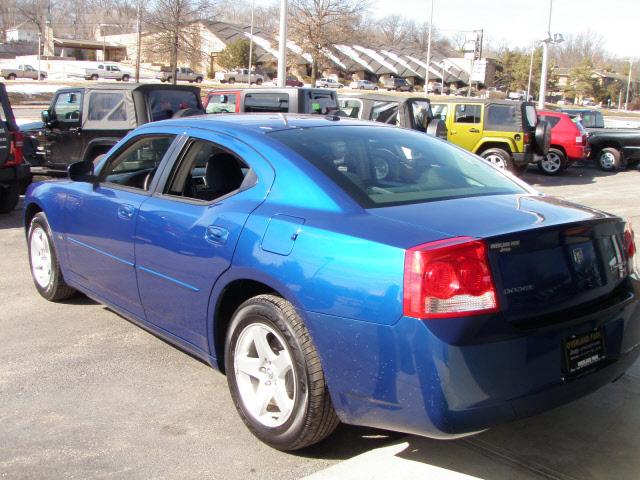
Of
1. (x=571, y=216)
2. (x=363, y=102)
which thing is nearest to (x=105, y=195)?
(x=571, y=216)

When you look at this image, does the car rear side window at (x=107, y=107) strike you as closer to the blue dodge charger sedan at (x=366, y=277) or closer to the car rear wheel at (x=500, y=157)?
the blue dodge charger sedan at (x=366, y=277)

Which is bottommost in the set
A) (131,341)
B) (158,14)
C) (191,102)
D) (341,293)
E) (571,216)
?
(131,341)

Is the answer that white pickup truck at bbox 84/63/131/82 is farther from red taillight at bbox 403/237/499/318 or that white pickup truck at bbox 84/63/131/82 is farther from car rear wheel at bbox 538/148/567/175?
red taillight at bbox 403/237/499/318

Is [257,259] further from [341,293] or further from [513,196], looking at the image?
[513,196]

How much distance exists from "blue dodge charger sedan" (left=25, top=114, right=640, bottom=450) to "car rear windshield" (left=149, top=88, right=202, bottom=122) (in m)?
7.00

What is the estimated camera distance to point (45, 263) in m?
5.61

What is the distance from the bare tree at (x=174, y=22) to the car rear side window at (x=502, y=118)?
27840 mm

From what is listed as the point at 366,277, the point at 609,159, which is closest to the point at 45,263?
the point at 366,277

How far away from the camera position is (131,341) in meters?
4.80

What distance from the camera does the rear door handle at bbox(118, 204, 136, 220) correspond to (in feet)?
13.9

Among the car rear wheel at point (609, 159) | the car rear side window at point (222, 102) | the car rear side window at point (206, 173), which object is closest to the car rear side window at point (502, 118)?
the car rear wheel at point (609, 159)

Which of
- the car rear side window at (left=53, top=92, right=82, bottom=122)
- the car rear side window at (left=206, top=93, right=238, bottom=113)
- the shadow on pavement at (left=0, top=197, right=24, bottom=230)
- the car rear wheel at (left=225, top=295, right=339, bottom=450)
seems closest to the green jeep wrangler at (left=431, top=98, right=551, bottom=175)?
the car rear side window at (left=206, top=93, right=238, bottom=113)

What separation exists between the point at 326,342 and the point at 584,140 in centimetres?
1670

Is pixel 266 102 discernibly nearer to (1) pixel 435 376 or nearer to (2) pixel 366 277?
(2) pixel 366 277
